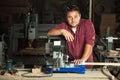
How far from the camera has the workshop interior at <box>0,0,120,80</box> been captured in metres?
2.18

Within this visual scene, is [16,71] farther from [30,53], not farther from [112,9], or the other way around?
[112,9]

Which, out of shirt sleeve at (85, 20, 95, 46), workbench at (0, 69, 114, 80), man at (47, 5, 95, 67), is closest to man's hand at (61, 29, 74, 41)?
man at (47, 5, 95, 67)

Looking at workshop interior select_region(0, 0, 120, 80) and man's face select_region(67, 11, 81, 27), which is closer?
workshop interior select_region(0, 0, 120, 80)

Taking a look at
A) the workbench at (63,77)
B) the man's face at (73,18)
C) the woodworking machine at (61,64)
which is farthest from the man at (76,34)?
the workbench at (63,77)

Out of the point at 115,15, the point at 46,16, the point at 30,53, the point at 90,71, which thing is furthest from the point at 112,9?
the point at 90,71

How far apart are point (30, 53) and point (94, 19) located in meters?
1.78

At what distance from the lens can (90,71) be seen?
2207mm

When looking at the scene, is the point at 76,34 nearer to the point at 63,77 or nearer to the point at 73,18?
the point at 73,18

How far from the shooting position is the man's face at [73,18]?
8.11 feet

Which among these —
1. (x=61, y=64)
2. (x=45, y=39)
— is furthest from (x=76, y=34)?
(x=45, y=39)

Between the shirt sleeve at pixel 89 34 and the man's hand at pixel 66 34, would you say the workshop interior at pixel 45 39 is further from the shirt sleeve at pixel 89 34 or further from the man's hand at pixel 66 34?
the shirt sleeve at pixel 89 34

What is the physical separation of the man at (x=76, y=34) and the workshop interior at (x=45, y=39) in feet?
0.27

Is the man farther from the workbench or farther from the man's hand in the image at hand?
the workbench

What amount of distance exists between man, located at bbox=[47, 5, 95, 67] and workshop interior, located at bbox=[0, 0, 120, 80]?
8 centimetres
